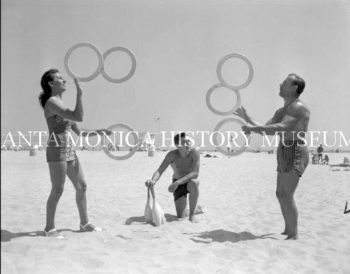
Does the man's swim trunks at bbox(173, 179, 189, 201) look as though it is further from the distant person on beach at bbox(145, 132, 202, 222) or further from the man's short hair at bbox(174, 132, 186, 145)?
the man's short hair at bbox(174, 132, 186, 145)

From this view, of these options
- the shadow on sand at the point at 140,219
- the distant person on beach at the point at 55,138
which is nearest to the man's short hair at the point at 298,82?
the shadow on sand at the point at 140,219

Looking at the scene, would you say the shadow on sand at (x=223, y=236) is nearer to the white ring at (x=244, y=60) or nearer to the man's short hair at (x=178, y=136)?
the man's short hair at (x=178, y=136)

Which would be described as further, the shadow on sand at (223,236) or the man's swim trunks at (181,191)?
the man's swim trunks at (181,191)

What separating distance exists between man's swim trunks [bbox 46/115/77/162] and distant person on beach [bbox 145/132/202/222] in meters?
0.98

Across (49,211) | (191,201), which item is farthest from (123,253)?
(191,201)

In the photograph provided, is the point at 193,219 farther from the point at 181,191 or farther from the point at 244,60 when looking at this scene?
the point at 244,60

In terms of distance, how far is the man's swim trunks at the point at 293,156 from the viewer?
303 centimetres

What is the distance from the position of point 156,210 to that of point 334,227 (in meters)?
1.65

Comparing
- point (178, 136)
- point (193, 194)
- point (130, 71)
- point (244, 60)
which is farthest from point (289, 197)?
point (130, 71)

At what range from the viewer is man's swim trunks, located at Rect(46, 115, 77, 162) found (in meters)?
2.84

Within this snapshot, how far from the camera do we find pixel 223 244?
301 cm

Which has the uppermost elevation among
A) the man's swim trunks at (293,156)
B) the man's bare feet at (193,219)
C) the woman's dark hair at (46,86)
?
the woman's dark hair at (46,86)

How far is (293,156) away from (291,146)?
81mm

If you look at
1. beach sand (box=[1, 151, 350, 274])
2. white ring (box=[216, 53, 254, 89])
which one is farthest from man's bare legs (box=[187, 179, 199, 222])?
white ring (box=[216, 53, 254, 89])
